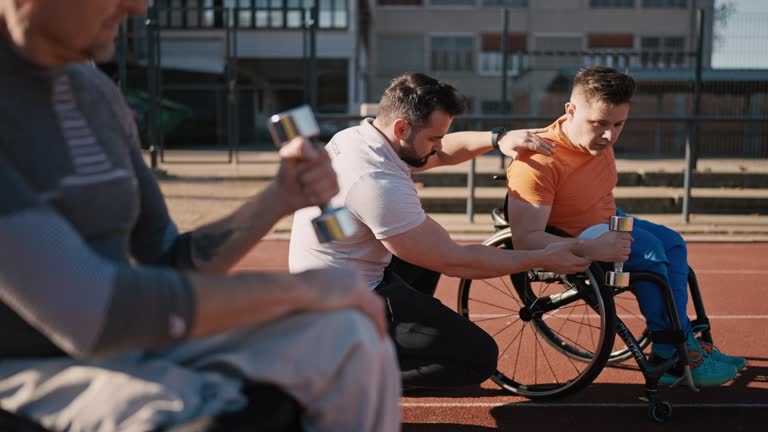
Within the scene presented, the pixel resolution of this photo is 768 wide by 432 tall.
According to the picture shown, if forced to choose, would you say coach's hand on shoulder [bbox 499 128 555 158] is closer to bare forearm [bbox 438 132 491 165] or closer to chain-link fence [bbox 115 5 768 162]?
bare forearm [bbox 438 132 491 165]

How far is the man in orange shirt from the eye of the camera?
10.2ft

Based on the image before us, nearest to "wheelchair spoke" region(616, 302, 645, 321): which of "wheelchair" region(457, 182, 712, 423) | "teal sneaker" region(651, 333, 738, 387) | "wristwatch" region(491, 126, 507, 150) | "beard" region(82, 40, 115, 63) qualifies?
"wheelchair" region(457, 182, 712, 423)

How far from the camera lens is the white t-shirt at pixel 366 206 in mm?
2822

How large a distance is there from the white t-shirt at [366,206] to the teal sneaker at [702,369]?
113cm

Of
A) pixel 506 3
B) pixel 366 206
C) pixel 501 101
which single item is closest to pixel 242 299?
pixel 366 206

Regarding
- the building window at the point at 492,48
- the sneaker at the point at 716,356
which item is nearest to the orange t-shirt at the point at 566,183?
the sneaker at the point at 716,356

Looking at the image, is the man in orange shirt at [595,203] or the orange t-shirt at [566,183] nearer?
the man in orange shirt at [595,203]

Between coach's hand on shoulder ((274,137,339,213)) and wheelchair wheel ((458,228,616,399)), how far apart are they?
1653 mm

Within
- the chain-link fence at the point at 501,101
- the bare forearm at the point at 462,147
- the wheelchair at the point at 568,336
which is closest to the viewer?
the wheelchair at the point at 568,336

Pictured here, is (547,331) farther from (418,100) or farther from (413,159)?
(418,100)

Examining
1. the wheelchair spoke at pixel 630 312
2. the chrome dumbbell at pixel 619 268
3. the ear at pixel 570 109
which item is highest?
the ear at pixel 570 109

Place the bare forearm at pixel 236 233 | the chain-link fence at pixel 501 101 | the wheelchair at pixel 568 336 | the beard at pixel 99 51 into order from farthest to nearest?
1. the chain-link fence at pixel 501 101
2. the wheelchair at pixel 568 336
3. the bare forearm at pixel 236 233
4. the beard at pixel 99 51

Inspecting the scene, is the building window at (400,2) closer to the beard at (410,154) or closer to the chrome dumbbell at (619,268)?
the beard at (410,154)

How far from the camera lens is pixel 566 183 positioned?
332 centimetres
